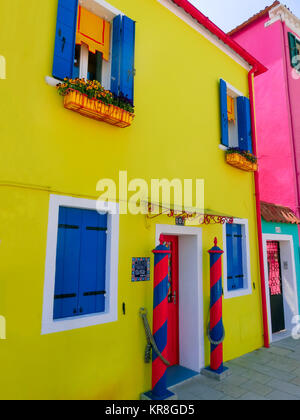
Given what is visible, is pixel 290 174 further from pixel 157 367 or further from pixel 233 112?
pixel 157 367

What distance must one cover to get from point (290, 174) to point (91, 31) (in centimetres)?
710

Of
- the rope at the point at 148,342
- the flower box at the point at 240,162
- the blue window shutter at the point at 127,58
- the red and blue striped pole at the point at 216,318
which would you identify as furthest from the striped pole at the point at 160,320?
the flower box at the point at 240,162

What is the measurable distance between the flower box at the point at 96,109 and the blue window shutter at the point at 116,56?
17.4 inches

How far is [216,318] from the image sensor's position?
17.1 ft

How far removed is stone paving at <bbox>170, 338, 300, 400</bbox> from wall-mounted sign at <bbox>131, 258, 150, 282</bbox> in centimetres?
187

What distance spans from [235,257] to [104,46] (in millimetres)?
4995

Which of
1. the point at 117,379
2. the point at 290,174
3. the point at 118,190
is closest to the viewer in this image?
the point at 117,379

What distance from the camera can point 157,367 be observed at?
413 centimetres

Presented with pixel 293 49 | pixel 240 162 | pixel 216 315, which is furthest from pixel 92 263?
pixel 293 49

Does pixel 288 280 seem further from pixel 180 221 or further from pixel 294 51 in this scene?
pixel 294 51

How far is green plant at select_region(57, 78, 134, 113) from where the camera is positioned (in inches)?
146

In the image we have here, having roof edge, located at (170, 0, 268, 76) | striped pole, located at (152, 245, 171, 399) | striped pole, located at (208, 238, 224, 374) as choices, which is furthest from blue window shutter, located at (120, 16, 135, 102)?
striped pole, located at (208, 238, 224, 374)

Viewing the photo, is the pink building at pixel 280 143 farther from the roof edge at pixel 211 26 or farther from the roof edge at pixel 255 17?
the roof edge at pixel 211 26
